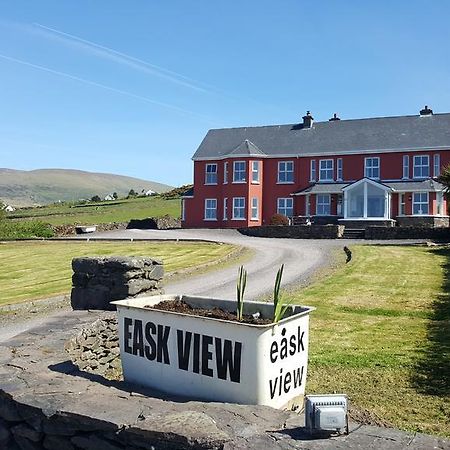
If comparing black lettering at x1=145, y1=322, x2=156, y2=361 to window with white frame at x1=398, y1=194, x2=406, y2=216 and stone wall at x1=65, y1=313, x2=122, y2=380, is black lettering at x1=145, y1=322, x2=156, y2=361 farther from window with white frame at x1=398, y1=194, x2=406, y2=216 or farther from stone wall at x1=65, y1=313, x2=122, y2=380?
window with white frame at x1=398, y1=194, x2=406, y2=216

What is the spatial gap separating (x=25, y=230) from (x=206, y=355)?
1825 inches

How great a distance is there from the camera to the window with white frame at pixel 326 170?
4896 centimetres

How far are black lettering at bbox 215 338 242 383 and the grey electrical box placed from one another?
4.12ft

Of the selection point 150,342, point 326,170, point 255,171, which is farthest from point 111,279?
point 255,171

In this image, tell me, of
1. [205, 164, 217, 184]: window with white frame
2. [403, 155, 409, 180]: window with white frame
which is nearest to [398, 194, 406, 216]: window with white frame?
[403, 155, 409, 180]: window with white frame

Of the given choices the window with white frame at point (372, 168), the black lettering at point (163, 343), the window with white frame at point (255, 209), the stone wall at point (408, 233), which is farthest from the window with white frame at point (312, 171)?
the black lettering at point (163, 343)

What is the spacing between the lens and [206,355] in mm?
6102

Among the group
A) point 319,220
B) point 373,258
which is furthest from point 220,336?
point 319,220

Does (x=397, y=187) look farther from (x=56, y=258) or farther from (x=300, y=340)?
(x=300, y=340)

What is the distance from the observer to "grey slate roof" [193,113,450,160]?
46.3 m

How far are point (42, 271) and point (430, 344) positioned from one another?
62.7 ft

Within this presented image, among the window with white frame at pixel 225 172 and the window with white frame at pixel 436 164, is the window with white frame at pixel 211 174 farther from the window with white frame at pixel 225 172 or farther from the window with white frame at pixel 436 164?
the window with white frame at pixel 436 164

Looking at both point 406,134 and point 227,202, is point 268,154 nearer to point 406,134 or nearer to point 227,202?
point 227,202

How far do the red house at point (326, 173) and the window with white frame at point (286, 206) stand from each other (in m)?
0.09
